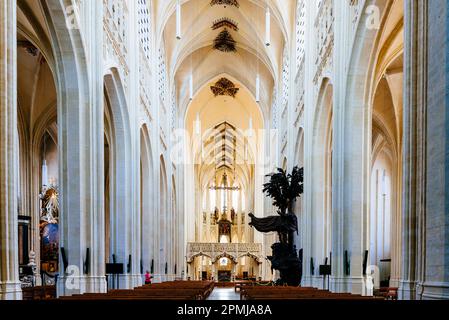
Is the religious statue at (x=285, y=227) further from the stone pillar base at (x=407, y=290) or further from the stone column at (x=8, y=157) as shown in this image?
the stone column at (x=8, y=157)

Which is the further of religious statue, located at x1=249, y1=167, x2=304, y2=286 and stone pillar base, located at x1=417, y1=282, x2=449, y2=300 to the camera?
religious statue, located at x1=249, y1=167, x2=304, y2=286

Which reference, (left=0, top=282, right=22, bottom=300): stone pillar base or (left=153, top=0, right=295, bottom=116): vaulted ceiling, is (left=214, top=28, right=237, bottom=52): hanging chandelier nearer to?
(left=153, top=0, right=295, bottom=116): vaulted ceiling

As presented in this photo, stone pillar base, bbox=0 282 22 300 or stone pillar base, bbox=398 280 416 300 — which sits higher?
stone pillar base, bbox=0 282 22 300

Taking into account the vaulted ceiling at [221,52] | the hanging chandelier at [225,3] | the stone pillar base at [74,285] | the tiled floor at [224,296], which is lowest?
the tiled floor at [224,296]

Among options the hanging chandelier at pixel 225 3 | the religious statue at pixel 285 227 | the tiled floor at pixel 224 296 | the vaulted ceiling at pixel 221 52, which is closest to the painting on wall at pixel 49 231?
the tiled floor at pixel 224 296

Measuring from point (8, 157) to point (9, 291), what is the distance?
193cm

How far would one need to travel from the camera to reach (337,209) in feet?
45.0

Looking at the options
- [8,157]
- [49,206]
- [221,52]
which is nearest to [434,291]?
[8,157]

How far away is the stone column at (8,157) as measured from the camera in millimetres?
7281

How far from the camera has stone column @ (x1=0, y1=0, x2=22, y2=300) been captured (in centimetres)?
728

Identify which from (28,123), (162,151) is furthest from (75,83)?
(162,151)

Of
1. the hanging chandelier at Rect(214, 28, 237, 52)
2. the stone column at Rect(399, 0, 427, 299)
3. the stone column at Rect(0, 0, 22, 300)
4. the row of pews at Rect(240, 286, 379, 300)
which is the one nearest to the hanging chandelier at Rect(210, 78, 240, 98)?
the hanging chandelier at Rect(214, 28, 237, 52)

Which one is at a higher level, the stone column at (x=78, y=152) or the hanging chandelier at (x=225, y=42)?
the hanging chandelier at (x=225, y=42)
